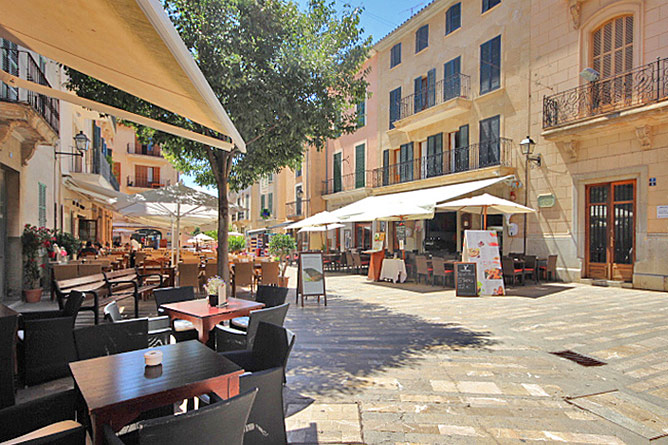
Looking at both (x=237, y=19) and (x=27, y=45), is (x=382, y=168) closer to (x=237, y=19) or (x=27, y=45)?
(x=237, y=19)

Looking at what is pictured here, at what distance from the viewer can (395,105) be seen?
1989 cm

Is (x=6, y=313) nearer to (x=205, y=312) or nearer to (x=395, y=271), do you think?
(x=205, y=312)

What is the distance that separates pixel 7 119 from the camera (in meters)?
6.68

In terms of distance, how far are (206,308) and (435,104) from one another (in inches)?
607

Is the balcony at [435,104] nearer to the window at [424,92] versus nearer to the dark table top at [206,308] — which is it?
the window at [424,92]

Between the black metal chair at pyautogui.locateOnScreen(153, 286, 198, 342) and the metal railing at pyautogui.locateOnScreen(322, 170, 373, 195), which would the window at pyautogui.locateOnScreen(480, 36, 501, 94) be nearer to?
the metal railing at pyautogui.locateOnScreen(322, 170, 373, 195)

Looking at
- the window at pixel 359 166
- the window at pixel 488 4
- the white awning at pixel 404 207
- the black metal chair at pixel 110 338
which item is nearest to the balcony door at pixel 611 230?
the white awning at pixel 404 207

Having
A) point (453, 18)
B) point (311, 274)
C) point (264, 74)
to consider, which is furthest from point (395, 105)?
point (311, 274)

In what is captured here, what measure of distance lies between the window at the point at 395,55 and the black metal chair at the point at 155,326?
1859 centimetres

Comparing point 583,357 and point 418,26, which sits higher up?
point 418,26

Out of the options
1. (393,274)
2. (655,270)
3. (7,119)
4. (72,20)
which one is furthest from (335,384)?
(655,270)

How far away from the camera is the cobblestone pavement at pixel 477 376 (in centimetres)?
300

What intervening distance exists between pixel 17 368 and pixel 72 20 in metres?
3.43

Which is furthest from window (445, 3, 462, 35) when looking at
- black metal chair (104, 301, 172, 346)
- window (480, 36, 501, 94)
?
black metal chair (104, 301, 172, 346)
